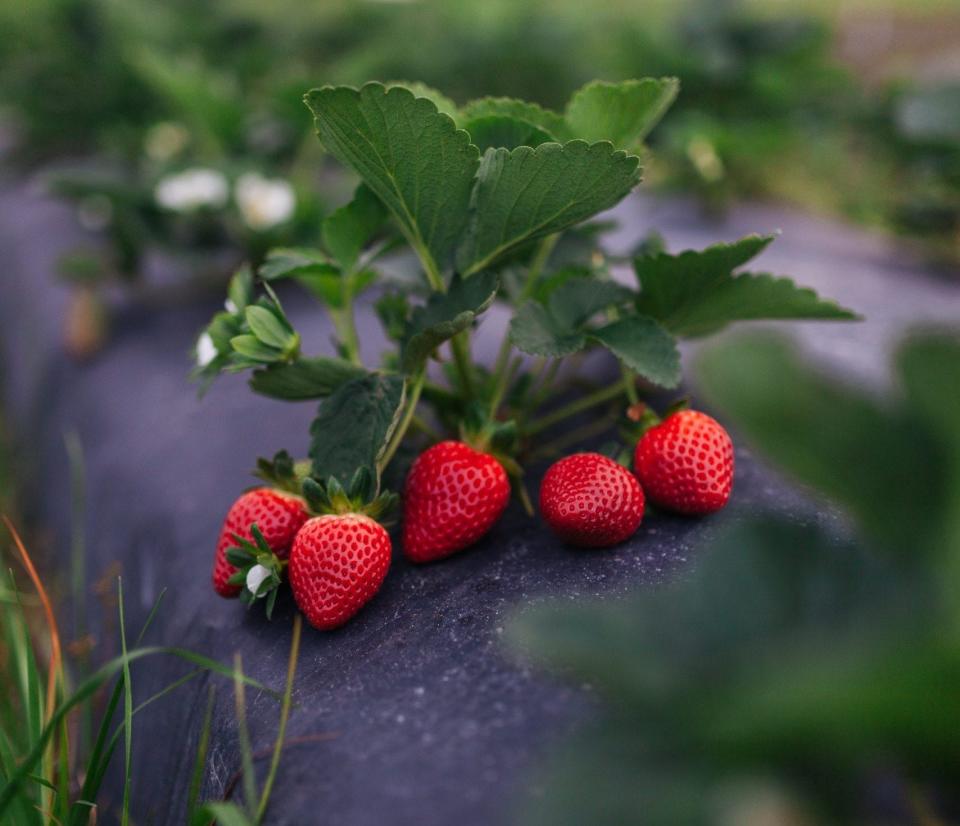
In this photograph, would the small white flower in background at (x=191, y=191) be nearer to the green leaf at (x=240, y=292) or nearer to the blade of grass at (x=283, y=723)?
the green leaf at (x=240, y=292)

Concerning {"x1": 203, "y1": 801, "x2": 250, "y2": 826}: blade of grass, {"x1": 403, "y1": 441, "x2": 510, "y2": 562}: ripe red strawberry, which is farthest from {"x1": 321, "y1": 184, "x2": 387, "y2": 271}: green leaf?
{"x1": 203, "y1": 801, "x2": 250, "y2": 826}: blade of grass

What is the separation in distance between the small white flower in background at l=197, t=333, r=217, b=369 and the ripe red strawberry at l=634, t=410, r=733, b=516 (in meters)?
0.39

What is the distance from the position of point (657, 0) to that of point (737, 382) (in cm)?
343

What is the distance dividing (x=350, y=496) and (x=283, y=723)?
19 centimetres

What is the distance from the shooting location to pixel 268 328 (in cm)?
77

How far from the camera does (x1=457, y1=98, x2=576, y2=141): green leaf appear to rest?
78 cm

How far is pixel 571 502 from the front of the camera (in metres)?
0.71

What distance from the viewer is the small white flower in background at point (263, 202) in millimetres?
1506

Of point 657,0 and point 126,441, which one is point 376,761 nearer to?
point 126,441

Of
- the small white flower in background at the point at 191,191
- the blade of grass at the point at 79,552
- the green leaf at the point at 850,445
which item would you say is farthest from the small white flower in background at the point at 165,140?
the green leaf at the point at 850,445

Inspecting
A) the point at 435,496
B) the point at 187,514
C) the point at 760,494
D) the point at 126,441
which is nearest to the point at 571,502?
the point at 435,496

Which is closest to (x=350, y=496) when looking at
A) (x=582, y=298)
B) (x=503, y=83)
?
(x=582, y=298)

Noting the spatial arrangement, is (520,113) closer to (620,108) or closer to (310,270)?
(620,108)

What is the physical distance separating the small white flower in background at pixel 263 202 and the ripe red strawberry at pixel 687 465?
3.08 ft
